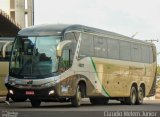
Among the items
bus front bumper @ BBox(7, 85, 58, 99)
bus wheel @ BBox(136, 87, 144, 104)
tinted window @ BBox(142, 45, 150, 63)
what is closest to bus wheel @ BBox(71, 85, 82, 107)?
bus front bumper @ BBox(7, 85, 58, 99)

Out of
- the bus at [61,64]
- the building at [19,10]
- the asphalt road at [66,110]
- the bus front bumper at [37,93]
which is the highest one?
the building at [19,10]

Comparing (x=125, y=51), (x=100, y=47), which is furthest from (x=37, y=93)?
(x=125, y=51)

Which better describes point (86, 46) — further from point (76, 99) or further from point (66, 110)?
point (66, 110)

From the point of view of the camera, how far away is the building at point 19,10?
3492 inches

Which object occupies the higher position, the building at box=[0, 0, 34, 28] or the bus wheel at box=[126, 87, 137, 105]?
the building at box=[0, 0, 34, 28]

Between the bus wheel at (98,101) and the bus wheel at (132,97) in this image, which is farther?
the bus wheel at (132,97)

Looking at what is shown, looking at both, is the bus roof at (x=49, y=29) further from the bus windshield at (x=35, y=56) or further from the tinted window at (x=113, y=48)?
the tinted window at (x=113, y=48)

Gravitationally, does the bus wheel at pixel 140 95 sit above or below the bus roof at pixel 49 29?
below

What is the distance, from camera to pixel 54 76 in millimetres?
22625

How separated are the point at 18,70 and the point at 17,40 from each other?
132cm

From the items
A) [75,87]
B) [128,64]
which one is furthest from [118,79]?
[75,87]

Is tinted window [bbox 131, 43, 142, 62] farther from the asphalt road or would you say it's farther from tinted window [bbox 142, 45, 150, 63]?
the asphalt road

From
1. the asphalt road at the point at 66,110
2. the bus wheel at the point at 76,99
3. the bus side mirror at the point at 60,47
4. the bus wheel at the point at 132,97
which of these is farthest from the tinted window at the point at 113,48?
the bus side mirror at the point at 60,47

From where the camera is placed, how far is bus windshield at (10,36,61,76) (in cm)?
2269
